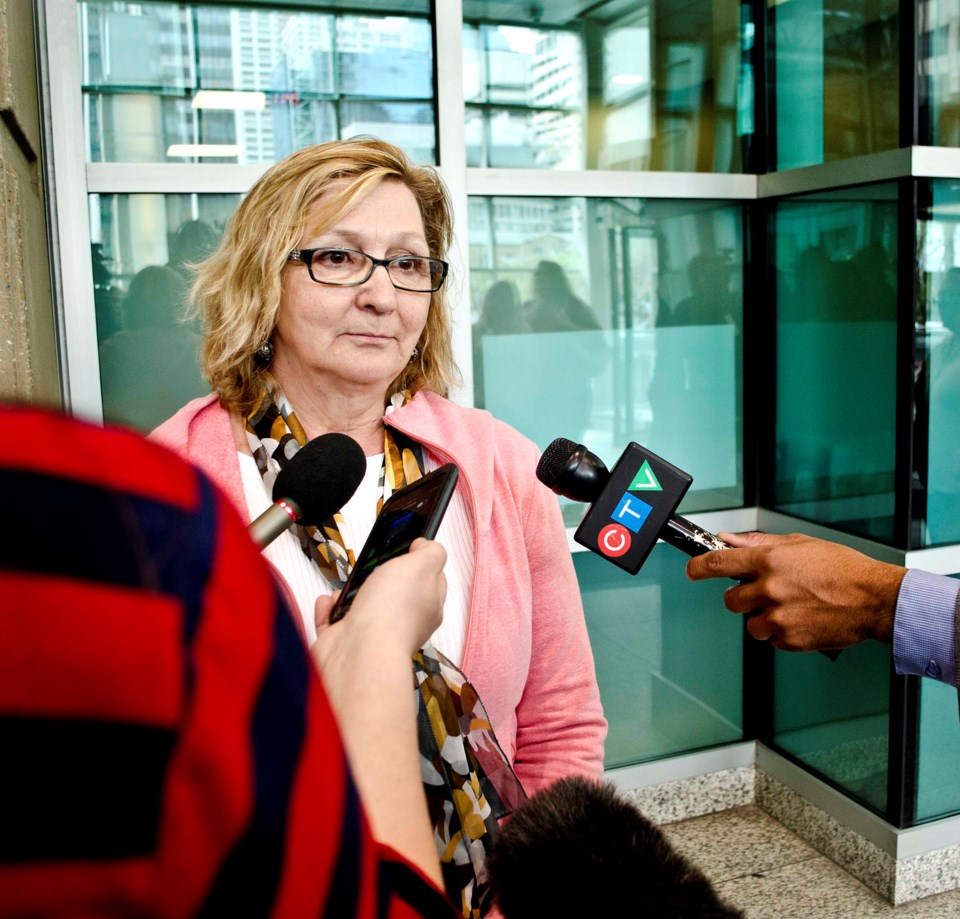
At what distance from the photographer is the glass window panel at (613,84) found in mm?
3072

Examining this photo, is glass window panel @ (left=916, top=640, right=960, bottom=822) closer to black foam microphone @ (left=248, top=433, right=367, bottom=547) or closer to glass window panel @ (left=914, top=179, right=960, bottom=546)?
glass window panel @ (left=914, top=179, right=960, bottom=546)

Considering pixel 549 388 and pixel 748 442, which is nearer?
pixel 549 388

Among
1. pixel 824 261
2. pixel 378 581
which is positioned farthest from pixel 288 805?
pixel 824 261

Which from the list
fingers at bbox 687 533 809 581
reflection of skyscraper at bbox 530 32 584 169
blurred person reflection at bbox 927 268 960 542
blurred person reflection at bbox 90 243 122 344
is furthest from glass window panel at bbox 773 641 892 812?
blurred person reflection at bbox 90 243 122 344

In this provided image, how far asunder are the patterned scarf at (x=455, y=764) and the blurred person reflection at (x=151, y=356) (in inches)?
48.2

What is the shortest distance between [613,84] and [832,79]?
0.71 m

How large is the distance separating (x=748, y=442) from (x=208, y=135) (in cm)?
211

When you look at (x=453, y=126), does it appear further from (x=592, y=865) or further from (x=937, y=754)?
(x=592, y=865)

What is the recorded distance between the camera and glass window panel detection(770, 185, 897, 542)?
303cm

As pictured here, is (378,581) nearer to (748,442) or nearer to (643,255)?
(643,255)

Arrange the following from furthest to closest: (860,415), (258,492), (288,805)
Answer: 1. (860,415)
2. (258,492)
3. (288,805)

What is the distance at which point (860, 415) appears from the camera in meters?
3.15

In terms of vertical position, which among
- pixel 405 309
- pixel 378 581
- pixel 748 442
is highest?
pixel 405 309

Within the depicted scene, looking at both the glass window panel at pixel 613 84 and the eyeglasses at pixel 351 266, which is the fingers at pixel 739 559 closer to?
the eyeglasses at pixel 351 266
